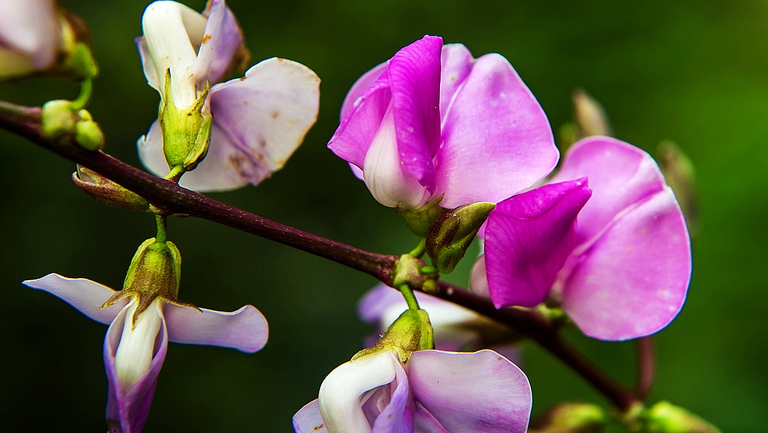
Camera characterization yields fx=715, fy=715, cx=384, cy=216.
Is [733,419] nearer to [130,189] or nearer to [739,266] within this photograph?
[739,266]

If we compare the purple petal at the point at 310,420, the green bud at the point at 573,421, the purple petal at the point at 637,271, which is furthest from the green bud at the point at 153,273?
the green bud at the point at 573,421

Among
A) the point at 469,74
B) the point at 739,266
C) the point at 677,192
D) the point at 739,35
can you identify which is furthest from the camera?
the point at 739,35

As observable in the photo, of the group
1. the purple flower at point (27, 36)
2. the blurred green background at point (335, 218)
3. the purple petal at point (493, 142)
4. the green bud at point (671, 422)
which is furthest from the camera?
the blurred green background at point (335, 218)

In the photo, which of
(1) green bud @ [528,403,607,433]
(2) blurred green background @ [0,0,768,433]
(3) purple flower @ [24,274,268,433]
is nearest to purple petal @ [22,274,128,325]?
(3) purple flower @ [24,274,268,433]

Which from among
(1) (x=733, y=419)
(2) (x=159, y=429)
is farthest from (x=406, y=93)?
(2) (x=159, y=429)

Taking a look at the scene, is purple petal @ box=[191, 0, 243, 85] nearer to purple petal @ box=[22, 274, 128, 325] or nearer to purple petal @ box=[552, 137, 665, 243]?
purple petal @ box=[22, 274, 128, 325]

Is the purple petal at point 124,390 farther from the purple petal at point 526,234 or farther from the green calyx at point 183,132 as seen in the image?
the purple petal at point 526,234
